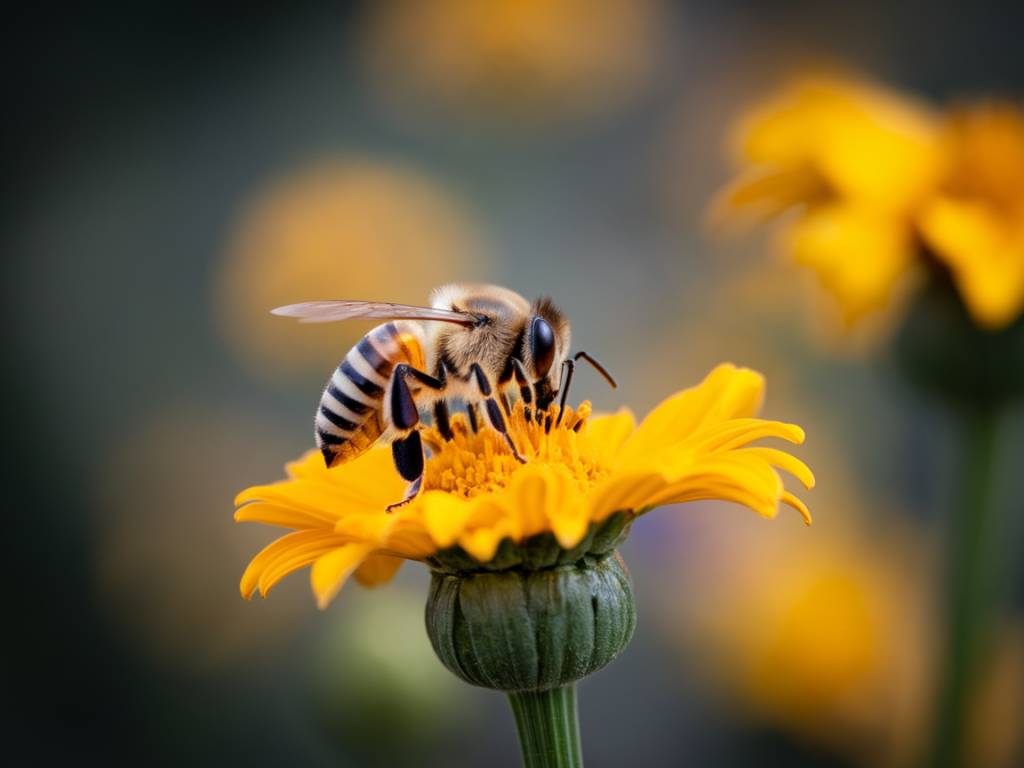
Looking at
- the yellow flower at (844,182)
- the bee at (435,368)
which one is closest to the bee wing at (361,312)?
the bee at (435,368)

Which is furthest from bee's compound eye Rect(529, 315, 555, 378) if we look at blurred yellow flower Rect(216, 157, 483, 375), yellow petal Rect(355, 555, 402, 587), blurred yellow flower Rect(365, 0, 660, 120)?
blurred yellow flower Rect(365, 0, 660, 120)

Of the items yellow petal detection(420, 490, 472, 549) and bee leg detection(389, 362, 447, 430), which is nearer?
yellow petal detection(420, 490, 472, 549)

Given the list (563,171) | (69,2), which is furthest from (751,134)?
(69,2)

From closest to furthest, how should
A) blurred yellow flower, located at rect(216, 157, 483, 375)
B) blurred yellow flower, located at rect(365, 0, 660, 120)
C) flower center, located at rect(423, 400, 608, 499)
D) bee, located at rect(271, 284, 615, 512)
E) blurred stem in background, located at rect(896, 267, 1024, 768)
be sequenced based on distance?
flower center, located at rect(423, 400, 608, 499), bee, located at rect(271, 284, 615, 512), blurred stem in background, located at rect(896, 267, 1024, 768), blurred yellow flower, located at rect(216, 157, 483, 375), blurred yellow flower, located at rect(365, 0, 660, 120)

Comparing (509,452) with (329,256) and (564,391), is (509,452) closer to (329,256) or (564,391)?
(564,391)

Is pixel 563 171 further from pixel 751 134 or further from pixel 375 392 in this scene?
pixel 375 392

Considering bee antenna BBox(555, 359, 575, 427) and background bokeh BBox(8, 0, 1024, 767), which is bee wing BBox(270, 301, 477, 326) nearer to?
bee antenna BBox(555, 359, 575, 427)

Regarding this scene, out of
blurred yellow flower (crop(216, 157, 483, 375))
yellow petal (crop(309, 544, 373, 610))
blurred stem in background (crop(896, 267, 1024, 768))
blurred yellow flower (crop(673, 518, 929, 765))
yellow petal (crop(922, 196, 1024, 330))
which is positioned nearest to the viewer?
yellow petal (crop(309, 544, 373, 610))
